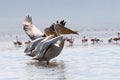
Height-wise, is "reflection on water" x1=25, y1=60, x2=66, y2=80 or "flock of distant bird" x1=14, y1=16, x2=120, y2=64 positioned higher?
"flock of distant bird" x1=14, y1=16, x2=120, y2=64

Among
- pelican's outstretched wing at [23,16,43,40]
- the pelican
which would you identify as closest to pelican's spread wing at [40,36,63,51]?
the pelican

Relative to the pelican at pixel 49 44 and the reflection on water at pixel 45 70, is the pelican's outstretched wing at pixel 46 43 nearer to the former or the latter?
Answer: the pelican at pixel 49 44

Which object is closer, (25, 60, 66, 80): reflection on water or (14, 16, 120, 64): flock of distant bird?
(25, 60, 66, 80): reflection on water

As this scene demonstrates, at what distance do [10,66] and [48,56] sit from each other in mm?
2024

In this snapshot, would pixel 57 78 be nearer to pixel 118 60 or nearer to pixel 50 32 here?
pixel 118 60

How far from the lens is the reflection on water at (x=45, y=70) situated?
18219mm

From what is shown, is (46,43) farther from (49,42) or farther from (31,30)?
(31,30)

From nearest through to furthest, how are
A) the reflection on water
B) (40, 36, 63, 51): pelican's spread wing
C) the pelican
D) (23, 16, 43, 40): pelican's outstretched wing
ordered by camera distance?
1. the reflection on water
2. (40, 36, 63, 51): pelican's spread wing
3. the pelican
4. (23, 16, 43, 40): pelican's outstretched wing

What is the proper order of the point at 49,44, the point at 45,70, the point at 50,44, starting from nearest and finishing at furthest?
the point at 45,70 → the point at 49,44 → the point at 50,44

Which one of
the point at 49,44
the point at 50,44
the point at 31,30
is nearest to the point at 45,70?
the point at 49,44

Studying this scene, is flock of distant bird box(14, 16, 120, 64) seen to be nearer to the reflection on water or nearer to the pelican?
the pelican

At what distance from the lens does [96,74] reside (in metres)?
18.1

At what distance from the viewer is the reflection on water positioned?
18.2 metres

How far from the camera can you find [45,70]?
67.9 feet
